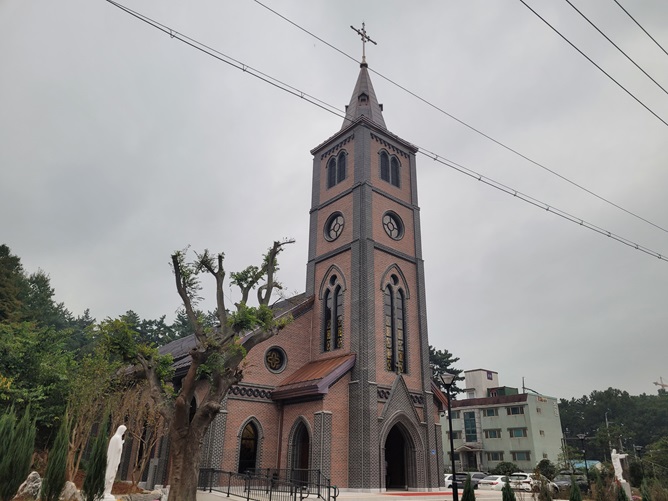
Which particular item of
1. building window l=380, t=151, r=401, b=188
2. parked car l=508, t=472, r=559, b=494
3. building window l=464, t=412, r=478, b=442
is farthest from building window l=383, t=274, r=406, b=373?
building window l=464, t=412, r=478, b=442

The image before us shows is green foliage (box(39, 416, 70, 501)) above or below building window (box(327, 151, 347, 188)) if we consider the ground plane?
below

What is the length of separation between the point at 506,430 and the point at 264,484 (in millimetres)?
34903

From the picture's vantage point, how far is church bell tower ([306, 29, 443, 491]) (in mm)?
20484

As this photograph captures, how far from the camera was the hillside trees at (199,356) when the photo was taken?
13.2 m

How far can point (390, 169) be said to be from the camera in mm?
27359

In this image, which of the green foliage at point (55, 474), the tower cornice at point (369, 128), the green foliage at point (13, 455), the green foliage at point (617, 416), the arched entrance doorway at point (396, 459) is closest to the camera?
the green foliage at point (13, 455)

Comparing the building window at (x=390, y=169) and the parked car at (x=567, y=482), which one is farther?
the building window at (x=390, y=169)

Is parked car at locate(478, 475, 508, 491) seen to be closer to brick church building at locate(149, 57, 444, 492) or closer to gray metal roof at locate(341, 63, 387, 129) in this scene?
brick church building at locate(149, 57, 444, 492)

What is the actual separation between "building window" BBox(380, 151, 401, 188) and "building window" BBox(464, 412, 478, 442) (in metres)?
33.2

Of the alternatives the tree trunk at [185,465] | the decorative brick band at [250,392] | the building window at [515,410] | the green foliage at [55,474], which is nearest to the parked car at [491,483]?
the building window at [515,410]

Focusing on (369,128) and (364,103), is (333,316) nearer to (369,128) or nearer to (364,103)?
(369,128)

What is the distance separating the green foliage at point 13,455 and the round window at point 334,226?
16798mm

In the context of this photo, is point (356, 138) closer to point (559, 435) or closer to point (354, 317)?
point (354, 317)

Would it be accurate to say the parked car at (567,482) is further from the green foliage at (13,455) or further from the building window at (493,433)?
the green foliage at (13,455)
